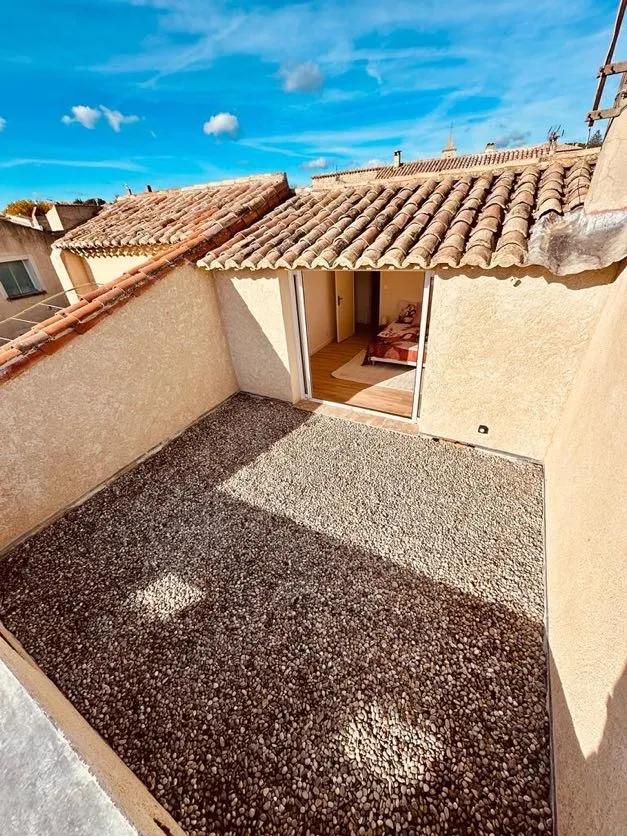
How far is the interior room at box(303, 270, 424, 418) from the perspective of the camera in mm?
8398

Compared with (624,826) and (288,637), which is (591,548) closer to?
(624,826)

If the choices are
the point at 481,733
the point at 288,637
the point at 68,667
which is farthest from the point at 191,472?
the point at 481,733

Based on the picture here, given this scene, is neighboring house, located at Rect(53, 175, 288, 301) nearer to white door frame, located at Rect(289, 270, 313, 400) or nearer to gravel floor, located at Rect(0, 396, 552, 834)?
white door frame, located at Rect(289, 270, 313, 400)

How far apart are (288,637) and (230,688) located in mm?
695

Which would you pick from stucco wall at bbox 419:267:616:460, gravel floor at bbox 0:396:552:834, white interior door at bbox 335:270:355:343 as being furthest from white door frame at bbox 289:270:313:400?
white interior door at bbox 335:270:355:343

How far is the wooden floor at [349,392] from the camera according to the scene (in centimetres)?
770

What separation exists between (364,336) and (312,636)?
1076cm

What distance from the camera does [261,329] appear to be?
733cm

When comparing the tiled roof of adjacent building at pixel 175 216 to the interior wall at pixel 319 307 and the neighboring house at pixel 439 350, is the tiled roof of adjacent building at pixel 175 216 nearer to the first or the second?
the neighboring house at pixel 439 350

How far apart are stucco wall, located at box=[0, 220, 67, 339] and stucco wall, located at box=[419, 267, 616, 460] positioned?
12363 mm

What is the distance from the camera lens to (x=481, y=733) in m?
2.85

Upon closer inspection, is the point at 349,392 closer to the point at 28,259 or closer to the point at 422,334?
the point at 422,334

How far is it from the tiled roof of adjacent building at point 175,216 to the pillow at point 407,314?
209 inches

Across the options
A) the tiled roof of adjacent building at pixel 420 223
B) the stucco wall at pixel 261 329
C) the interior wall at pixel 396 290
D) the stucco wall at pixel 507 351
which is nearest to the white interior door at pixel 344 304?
the interior wall at pixel 396 290
